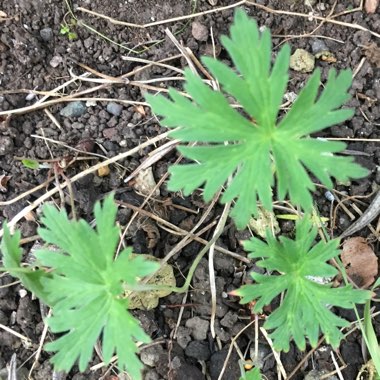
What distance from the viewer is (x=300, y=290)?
1885mm

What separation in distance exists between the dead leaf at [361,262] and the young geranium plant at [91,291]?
3.10 feet

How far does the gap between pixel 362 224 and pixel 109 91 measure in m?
1.12

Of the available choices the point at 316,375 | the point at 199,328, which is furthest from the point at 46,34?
the point at 316,375

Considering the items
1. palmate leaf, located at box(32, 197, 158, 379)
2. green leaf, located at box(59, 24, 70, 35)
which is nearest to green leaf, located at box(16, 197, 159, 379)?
palmate leaf, located at box(32, 197, 158, 379)

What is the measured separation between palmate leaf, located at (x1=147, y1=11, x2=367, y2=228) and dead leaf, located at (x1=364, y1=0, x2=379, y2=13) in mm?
961

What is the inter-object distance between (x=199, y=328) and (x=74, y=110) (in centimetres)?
98

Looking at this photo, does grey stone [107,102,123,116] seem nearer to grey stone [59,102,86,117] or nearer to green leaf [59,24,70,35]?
grey stone [59,102,86,117]

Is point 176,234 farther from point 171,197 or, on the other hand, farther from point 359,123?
point 359,123

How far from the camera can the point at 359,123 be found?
2.33m

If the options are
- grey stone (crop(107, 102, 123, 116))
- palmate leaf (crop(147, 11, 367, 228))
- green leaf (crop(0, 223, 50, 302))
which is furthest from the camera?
grey stone (crop(107, 102, 123, 116))

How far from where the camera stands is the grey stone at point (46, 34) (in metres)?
2.43

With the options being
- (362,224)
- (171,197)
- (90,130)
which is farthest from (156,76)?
(362,224)

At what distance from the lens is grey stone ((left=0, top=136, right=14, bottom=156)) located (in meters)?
2.30

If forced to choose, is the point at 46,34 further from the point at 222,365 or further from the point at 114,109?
the point at 222,365
